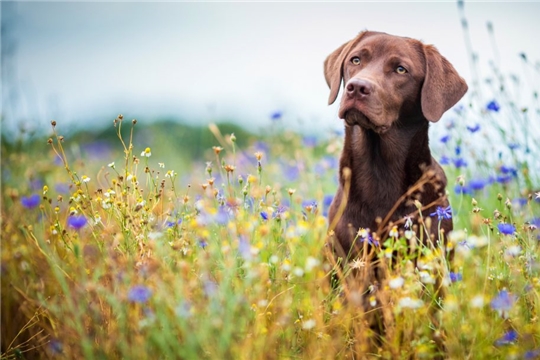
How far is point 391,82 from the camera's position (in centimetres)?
351

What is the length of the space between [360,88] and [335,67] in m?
0.67

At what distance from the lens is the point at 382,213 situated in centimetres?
337

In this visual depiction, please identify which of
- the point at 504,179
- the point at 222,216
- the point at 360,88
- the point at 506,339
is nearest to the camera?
the point at 506,339

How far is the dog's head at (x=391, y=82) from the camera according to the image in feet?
10.8

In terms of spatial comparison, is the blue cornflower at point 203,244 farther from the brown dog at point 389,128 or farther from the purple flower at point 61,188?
the purple flower at point 61,188

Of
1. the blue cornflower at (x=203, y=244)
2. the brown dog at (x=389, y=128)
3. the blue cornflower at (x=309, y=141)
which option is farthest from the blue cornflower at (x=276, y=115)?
the blue cornflower at (x=203, y=244)

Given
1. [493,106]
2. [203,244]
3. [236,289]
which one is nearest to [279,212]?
[203,244]

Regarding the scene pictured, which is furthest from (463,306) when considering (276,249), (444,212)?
(276,249)

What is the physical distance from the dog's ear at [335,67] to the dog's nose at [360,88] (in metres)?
0.45

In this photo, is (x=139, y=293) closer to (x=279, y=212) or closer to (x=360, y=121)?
(x=279, y=212)

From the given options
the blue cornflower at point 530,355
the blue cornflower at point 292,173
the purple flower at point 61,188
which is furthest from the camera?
the blue cornflower at point 292,173

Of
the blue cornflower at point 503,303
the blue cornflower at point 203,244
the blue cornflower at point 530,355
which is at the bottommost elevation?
the blue cornflower at point 530,355

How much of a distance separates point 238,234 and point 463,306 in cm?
98

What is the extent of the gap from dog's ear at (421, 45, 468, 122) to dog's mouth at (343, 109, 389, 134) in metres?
0.27
